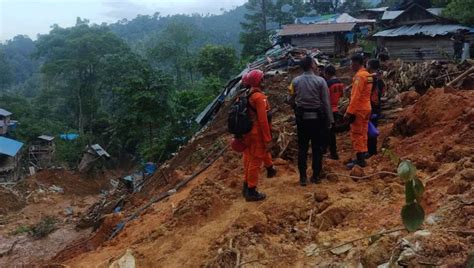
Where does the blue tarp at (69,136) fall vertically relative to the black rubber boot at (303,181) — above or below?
below

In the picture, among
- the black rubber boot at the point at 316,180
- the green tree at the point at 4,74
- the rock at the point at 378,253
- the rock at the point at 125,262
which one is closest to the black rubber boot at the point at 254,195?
the black rubber boot at the point at 316,180

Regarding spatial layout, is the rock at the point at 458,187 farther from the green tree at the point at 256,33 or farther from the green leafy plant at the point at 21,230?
the green tree at the point at 256,33

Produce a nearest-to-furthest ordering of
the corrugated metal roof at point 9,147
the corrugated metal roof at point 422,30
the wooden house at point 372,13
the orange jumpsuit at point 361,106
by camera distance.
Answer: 1. the orange jumpsuit at point 361,106
2. the corrugated metal roof at point 422,30
3. the corrugated metal roof at point 9,147
4. the wooden house at point 372,13

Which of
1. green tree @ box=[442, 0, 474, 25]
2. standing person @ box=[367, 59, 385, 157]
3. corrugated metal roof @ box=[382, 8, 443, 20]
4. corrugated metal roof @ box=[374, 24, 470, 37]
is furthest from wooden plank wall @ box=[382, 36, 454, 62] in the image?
standing person @ box=[367, 59, 385, 157]

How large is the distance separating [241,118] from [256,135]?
0.93 feet

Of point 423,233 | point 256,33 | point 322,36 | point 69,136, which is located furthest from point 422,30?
point 69,136

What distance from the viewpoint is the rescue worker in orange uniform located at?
5.44 metres

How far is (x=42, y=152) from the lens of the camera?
99.5 ft

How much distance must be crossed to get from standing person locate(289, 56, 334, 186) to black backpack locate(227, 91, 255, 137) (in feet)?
1.94

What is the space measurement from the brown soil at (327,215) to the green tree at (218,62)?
82.9 feet

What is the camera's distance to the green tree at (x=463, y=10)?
16812 millimetres

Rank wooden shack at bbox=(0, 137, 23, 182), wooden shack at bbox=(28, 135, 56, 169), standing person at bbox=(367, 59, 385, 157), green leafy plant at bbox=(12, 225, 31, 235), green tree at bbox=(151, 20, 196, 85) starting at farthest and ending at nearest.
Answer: green tree at bbox=(151, 20, 196, 85)
wooden shack at bbox=(28, 135, 56, 169)
wooden shack at bbox=(0, 137, 23, 182)
green leafy plant at bbox=(12, 225, 31, 235)
standing person at bbox=(367, 59, 385, 157)

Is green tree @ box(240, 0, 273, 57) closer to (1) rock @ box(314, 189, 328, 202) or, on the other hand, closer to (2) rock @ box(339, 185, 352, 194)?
(2) rock @ box(339, 185, 352, 194)

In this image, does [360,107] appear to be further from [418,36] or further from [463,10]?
[418,36]
